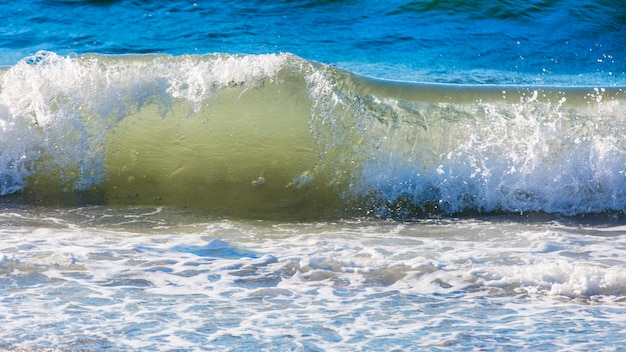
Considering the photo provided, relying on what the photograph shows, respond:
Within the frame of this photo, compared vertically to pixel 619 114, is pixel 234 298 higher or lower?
lower

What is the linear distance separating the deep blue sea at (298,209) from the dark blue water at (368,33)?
1.45 meters

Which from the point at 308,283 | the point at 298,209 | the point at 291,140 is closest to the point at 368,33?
the point at 291,140

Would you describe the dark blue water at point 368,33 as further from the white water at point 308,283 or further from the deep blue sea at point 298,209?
the white water at point 308,283

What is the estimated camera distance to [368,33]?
938cm

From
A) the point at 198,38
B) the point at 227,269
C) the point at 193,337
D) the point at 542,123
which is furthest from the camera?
the point at 198,38

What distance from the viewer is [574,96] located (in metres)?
5.45

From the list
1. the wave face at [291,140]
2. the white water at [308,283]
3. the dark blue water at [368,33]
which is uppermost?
the dark blue water at [368,33]

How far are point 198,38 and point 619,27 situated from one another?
5.44m

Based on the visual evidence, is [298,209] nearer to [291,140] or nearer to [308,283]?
[291,140]

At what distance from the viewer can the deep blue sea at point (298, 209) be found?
2967 mm

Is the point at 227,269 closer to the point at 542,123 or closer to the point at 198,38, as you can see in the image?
the point at 542,123

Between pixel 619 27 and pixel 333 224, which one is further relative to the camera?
pixel 619 27

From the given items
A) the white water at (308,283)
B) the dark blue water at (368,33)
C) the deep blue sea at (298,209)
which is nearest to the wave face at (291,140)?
the deep blue sea at (298,209)

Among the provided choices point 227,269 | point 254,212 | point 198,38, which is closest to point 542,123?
point 254,212
